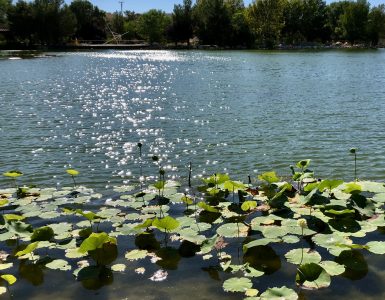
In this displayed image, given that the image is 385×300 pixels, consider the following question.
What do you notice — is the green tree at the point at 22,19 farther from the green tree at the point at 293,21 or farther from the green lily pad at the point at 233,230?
the green lily pad at the point at 233,230

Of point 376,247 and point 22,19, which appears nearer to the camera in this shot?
point 376,247

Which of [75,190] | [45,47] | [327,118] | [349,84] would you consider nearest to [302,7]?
[45,47]

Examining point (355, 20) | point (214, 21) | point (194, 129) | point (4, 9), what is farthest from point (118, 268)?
point (355, 20)

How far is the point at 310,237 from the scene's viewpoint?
5746 mm

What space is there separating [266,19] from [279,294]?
10552 cm

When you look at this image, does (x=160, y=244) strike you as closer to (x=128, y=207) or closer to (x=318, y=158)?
(x=128, y=207)

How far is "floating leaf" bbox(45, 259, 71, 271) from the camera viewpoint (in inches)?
202

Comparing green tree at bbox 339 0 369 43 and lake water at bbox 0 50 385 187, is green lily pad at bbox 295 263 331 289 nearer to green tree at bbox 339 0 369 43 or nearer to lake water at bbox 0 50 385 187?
lake water at bbox 0 50 385 187

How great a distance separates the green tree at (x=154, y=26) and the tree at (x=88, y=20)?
48.6 feet

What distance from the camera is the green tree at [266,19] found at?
103 metres

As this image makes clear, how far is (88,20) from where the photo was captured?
120438 mm

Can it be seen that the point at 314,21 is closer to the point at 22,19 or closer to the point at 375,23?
the point at 375,23

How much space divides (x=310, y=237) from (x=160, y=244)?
1941 millimetres

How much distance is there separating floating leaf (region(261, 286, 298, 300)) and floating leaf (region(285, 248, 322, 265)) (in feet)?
2.47
